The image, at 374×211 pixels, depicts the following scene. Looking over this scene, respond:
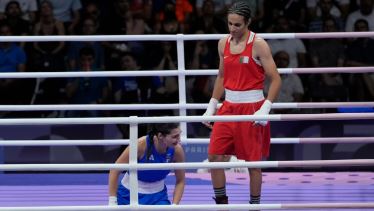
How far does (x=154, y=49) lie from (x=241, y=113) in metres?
4.77

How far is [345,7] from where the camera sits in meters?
13.1

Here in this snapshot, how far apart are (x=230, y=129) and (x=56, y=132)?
3.67 meters

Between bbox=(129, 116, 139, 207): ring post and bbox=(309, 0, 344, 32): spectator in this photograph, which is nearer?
bbox=(129, 116, 139, 207): ring post

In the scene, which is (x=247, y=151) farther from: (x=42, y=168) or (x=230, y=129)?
(x=42, y=168)

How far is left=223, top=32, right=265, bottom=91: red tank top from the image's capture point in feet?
25.1

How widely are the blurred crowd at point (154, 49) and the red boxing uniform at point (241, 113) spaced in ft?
12.3

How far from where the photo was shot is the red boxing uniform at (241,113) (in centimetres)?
764

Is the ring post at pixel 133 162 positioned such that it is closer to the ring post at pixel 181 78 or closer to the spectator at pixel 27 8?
the ring post at pixel 181 78

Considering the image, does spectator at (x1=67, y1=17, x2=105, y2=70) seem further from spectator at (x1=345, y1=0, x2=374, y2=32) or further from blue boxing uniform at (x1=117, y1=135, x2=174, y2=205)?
blue boxing uniform at (x1=117, y1=135, x2=174, y2=205)

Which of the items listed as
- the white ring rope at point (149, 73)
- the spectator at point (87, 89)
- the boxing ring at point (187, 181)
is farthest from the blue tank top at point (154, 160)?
the spectator at point (87, 89)

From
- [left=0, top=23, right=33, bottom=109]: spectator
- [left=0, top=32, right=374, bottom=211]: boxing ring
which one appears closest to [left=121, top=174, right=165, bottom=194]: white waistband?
[left=0, top=32, right=374, bottom=211]: boxing ring

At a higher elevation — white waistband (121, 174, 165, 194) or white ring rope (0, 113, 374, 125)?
white ring rope (0, 113, 374, 125)

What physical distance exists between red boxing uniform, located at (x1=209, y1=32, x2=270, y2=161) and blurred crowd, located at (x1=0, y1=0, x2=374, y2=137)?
3.74 meters

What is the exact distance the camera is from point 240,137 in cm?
766
